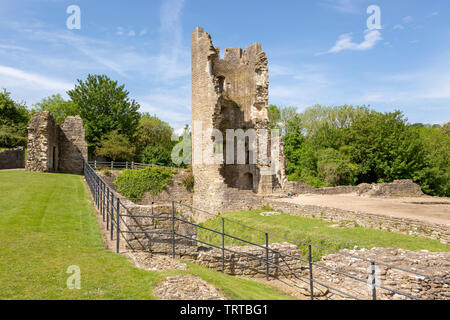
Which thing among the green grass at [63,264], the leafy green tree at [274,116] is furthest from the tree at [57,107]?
the green grass at [63,264]

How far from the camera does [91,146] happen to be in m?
32.7

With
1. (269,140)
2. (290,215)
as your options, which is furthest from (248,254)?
(269,140)

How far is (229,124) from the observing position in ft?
86.7

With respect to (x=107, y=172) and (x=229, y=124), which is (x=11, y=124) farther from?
(x=229, y=124)

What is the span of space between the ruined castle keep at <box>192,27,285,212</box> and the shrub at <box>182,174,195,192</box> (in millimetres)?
466

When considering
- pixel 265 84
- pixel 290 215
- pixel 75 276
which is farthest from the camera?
A: pixel 265 84

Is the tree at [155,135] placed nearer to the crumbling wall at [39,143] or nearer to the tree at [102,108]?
the tree at [102,108]

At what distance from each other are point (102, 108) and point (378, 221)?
31002 mm

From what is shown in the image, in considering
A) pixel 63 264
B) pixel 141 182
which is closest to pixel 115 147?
pixel 141 182

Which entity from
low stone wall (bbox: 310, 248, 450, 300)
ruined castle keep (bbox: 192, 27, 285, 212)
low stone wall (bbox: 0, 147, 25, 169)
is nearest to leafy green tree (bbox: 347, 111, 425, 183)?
ruined castle keep (bbox: 192, 27, 285, 212)

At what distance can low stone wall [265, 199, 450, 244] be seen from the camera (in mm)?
10992

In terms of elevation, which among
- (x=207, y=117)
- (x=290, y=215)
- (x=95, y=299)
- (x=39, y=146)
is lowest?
(x=290, y=215)

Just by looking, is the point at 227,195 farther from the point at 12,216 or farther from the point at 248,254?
the point at 12,216
